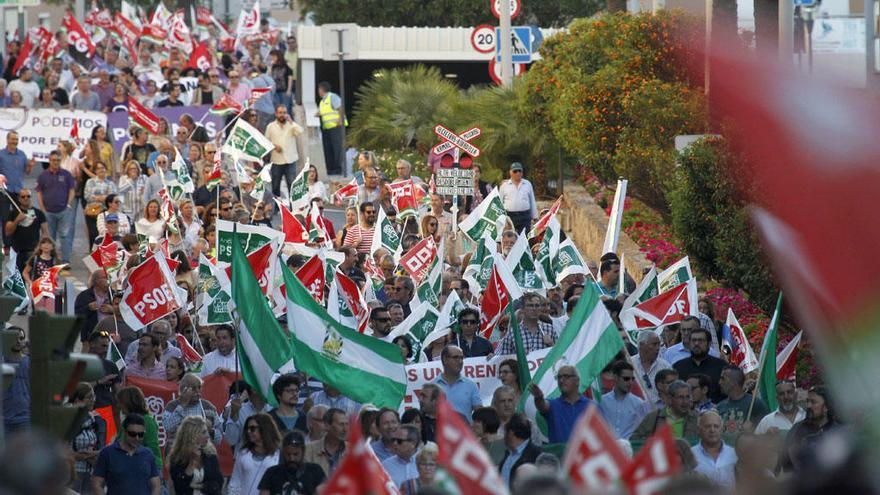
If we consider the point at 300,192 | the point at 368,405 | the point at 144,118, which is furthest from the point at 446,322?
the point at 144,118

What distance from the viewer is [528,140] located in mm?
28219

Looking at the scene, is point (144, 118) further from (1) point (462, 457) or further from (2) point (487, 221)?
(1) point (462, 457)

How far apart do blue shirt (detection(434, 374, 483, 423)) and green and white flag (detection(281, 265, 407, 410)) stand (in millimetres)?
333

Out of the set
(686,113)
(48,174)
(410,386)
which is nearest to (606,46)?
(686,113)

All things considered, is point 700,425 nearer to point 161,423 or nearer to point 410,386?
point 410,386

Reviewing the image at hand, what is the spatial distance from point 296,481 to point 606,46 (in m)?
15.4

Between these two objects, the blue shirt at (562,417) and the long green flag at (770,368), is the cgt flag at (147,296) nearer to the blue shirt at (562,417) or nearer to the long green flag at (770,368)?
the blue shirt at (562,417)

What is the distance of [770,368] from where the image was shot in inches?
518

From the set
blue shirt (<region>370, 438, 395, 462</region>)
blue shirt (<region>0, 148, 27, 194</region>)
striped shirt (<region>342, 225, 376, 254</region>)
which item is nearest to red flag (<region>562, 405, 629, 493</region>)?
blue shirt (<region>370, 438, 395, 462</region>)

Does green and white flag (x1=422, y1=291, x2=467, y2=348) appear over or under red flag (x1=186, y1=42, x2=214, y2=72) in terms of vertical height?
under

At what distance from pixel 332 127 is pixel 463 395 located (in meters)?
18.7

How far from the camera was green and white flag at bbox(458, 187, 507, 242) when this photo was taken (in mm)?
20156

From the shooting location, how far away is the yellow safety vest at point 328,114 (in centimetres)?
3112

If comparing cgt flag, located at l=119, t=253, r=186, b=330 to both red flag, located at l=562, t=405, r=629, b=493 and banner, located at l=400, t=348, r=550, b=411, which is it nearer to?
banner, located at l=400, t=348, r=550, b=411
